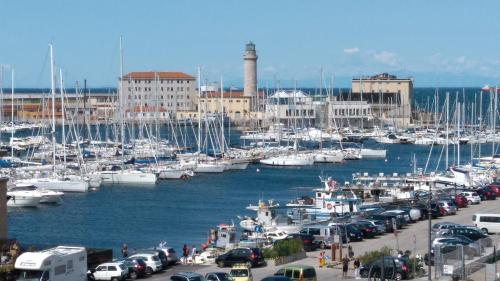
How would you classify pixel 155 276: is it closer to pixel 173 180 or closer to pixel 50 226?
pixel 50 226

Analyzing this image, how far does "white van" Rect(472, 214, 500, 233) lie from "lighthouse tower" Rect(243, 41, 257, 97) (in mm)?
113032

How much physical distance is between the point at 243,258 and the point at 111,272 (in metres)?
3.56

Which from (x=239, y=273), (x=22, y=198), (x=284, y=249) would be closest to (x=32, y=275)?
(x=239, y=273)

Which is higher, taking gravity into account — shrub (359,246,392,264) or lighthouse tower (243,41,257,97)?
lighthouse tower (243,41,257,97)

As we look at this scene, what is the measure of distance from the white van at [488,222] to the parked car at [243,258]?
967cm

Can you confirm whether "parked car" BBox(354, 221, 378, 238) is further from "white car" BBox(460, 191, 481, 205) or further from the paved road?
"white car" BBox(460, 191, 481, 205)

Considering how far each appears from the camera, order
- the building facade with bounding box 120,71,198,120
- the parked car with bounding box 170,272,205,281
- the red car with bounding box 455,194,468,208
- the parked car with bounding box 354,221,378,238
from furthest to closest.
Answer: the building facade with bounding box 120,71,198,120 < the red car with bounding box 455,194,468,208 < the parked car with bounding box 354,221,378,238 < the parked car with bounding box 170,272,205,281

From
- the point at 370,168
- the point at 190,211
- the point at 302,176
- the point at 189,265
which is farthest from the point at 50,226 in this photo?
the point at 370,168

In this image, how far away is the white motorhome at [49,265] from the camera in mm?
21203

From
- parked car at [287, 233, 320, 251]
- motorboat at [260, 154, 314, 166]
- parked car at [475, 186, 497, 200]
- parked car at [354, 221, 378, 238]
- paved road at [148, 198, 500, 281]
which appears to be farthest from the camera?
motorboat at [260, 154, 314, 166]

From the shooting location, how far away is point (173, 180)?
69250 mm

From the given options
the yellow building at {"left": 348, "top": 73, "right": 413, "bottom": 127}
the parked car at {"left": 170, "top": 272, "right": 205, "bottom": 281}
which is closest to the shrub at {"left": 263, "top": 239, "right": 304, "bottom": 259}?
the parked car at {"left": 170, "top": 272, "right": 205, "bottom": 281}

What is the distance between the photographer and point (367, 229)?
3253 centimetres

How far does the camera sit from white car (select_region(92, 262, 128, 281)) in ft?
79.5
